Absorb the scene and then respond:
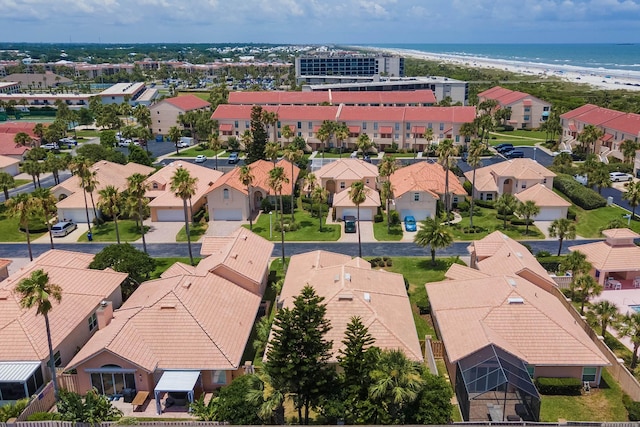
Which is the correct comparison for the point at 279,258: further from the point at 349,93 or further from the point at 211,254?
the point at 349,93

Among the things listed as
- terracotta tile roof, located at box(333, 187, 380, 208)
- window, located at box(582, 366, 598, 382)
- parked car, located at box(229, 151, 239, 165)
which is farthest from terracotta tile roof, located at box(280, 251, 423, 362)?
parked car, located at box(229, 151, 239, 165)

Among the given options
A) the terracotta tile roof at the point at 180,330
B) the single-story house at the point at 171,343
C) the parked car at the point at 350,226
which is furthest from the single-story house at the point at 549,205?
the terracotta tile roof at the point at 180,330

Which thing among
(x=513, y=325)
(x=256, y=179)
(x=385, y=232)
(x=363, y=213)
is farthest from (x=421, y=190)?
(x=513, y=325)

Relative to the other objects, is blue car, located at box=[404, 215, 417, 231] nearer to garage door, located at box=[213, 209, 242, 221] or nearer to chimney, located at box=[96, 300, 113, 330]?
garage door, located at box=[213, 209, 242, 221]

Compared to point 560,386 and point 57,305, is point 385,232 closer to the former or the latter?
Result: point 560,386

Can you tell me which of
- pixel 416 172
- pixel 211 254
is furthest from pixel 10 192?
pixel 416 172

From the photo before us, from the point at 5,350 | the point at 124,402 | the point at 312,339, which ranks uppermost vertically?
the point at 312,339
